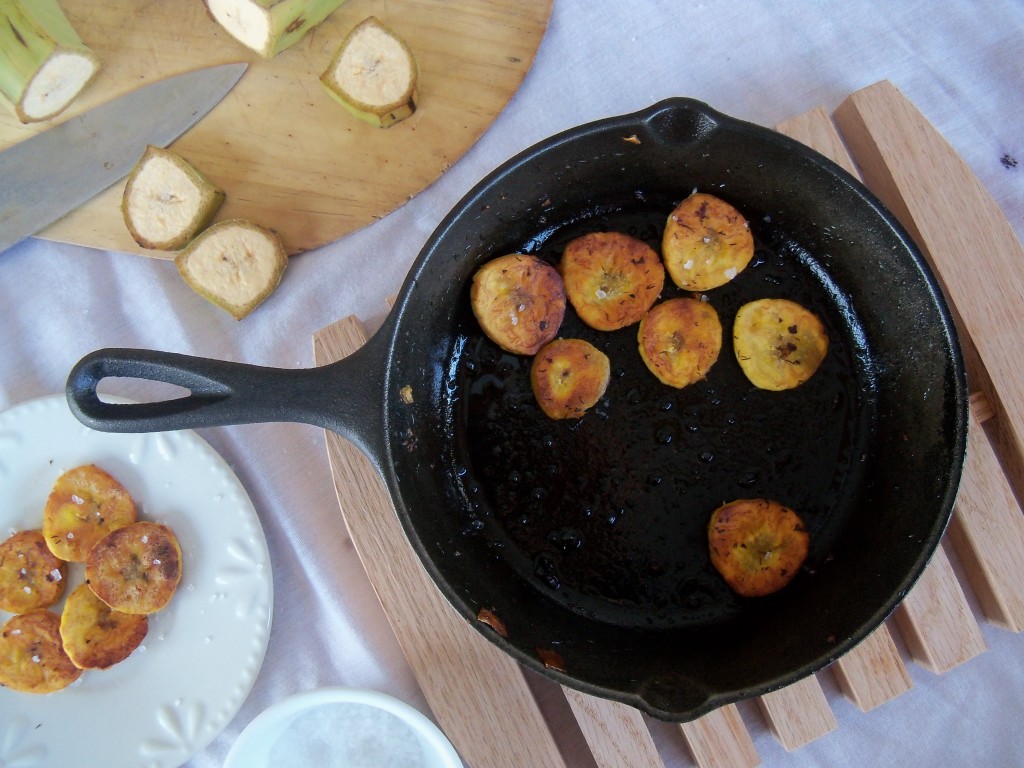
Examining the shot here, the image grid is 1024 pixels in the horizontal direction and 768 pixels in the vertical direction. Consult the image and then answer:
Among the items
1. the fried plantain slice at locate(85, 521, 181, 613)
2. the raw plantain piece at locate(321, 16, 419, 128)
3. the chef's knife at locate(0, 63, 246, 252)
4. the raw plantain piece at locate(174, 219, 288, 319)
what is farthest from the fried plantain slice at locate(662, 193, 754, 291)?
the fried plantain slice at locate(85, 521, 181, 613)

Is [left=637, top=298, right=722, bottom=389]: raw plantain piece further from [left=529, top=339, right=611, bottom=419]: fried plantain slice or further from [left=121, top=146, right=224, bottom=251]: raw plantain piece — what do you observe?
[left=121, top=146, right=224, bottom=251]: raw plantain piece

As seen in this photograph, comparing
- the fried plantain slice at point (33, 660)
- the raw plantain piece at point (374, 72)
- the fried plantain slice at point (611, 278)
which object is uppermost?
the raw plantain piece at point (374, 72)

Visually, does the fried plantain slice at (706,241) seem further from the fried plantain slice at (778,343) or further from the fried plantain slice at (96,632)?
the fried plantain slice at (96,632)

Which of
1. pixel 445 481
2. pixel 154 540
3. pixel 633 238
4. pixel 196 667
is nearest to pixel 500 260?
pixel 633 238

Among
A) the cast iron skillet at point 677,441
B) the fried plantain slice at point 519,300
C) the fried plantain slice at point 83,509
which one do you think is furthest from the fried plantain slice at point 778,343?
the fried plantain slice at point 83,509

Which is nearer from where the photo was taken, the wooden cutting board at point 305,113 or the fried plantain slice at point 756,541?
the fried plantain slice at point 756,541

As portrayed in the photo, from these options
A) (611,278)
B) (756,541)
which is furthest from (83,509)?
(756,541)
